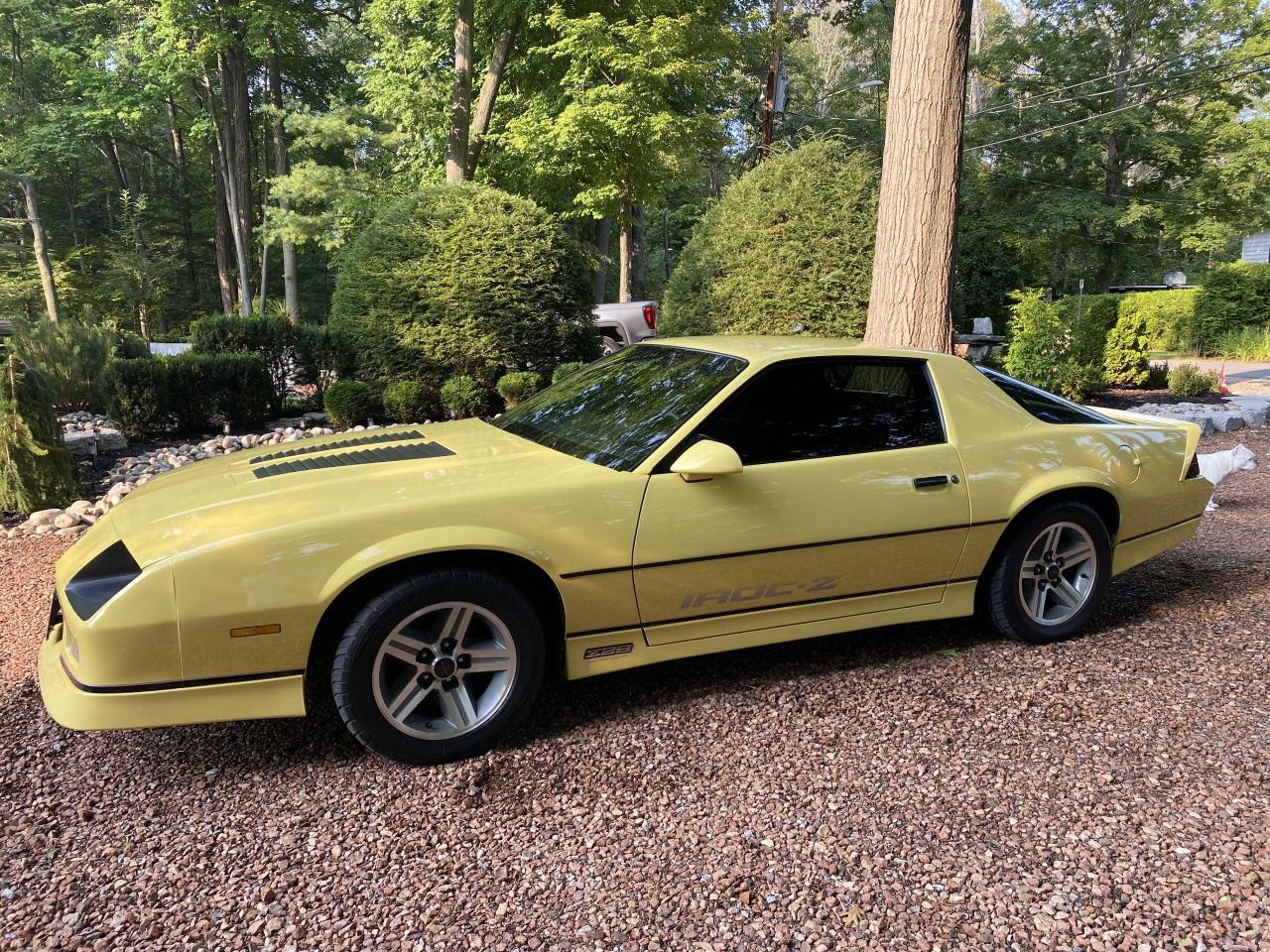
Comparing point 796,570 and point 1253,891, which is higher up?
point 796,570

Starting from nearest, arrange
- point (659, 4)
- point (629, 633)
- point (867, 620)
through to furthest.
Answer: point (629, 633), point (867, 620), point (659, 4)

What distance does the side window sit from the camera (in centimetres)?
328

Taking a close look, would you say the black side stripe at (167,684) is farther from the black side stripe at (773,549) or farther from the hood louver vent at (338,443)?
the hood louver vent at (338,443)

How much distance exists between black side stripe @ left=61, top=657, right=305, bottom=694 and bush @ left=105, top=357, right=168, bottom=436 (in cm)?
658

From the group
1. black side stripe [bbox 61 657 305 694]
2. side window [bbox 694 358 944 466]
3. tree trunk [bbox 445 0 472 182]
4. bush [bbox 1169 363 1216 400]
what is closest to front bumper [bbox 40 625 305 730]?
black side stripe [bbox 61 657 305 694]

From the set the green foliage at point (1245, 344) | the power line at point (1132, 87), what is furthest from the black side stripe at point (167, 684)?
the power line at point (1132, 87)

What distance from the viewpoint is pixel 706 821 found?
101 inches

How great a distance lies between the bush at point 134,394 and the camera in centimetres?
820

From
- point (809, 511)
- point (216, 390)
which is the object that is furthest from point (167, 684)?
point (216, 390)

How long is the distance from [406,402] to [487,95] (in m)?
10.2

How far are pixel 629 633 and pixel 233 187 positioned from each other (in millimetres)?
30330

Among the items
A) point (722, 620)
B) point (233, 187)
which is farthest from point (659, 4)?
point (233, 187)

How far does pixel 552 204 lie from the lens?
706 inches

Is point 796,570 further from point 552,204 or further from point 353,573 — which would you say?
point 552,204
